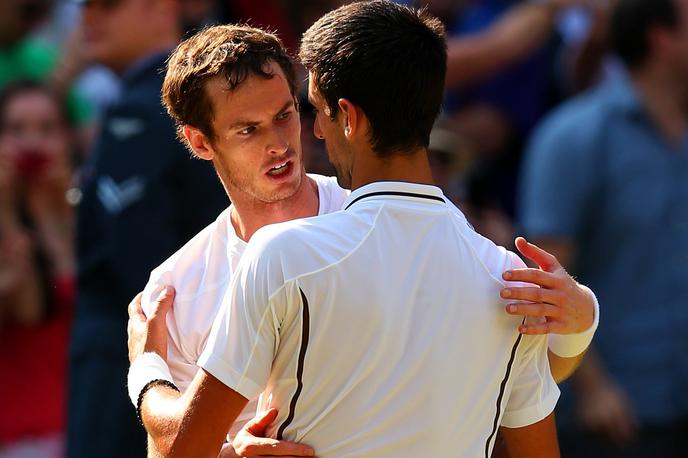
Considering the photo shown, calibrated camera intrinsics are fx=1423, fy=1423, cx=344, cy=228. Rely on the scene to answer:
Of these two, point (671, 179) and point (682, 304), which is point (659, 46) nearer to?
point (671, 179)

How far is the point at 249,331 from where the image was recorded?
2609 mm

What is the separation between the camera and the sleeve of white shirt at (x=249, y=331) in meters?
2.59

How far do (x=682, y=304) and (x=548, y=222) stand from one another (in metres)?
0.65

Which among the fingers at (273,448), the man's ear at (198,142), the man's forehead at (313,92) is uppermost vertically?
the man's forehead at (313,92)

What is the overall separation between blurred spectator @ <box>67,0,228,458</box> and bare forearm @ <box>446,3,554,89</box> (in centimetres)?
193

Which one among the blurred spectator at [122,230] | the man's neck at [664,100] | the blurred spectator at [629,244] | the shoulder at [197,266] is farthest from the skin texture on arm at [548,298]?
the man's neck at [664,100]

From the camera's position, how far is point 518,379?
2848 millimetres

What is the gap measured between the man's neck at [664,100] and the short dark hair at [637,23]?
8 cm

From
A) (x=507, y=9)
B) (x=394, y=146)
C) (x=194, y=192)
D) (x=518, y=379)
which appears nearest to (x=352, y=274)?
(x=394, y=146)

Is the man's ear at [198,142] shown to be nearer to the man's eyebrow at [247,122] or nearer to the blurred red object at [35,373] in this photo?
the man's eyebrow at [247,122]

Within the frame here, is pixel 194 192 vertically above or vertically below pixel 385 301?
below

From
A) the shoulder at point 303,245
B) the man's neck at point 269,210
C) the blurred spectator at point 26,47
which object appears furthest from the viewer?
the blurred spectator at point 26,47

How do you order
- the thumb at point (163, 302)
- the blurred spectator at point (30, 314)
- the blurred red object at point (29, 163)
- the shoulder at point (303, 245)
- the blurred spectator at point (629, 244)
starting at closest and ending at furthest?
the shoulder at point (303, 245), the thumb at point (163, 302), the blurred spectator at point (629, 244), the blurred spectator at point (30, 314), the blurred red object at point (29, 163)

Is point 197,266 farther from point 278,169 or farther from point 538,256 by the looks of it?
point 538,256
